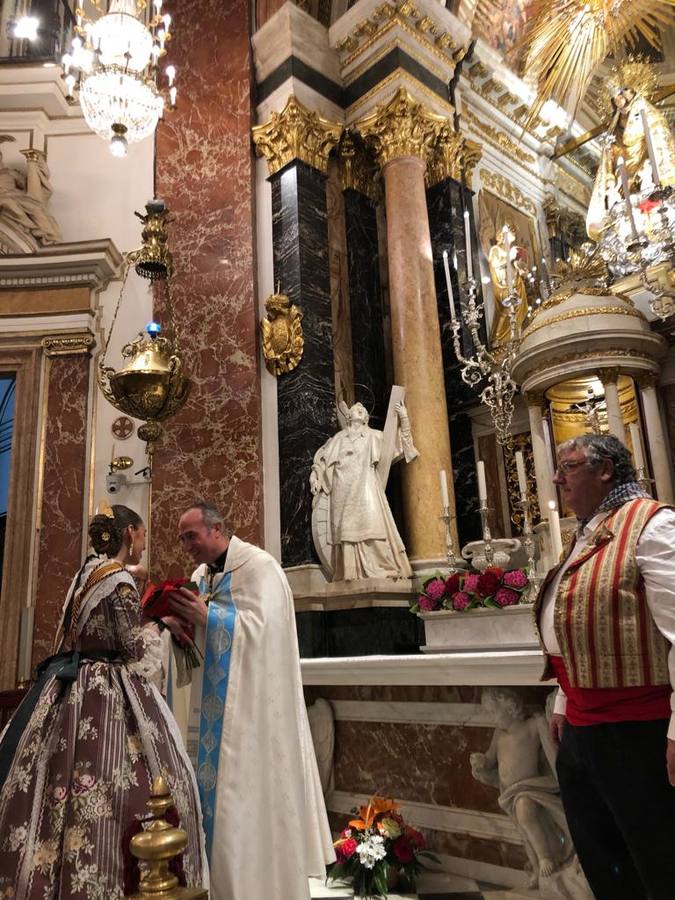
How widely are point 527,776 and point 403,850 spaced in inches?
30.4

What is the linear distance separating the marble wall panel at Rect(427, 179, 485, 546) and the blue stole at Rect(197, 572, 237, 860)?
4482 mm

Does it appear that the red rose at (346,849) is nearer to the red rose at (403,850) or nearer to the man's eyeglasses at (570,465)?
the red rose at (403,850)

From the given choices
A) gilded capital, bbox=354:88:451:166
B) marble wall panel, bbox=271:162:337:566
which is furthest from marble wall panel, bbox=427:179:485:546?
marble wall panel, bbox=271:162:337:566

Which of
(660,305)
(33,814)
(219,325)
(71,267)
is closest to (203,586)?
(33,814)

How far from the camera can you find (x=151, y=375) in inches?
264

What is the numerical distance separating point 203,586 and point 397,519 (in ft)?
12.2

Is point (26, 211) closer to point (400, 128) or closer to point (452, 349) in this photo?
point (400, 128)

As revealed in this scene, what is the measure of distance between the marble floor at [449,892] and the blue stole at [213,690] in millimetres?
1302

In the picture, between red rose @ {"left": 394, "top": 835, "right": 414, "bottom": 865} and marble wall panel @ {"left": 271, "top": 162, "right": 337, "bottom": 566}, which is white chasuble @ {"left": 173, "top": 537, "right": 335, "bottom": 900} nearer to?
red rose @ {"left": 394, "top": 835, "right": 414, "bottom": 865}

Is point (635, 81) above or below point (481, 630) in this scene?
above

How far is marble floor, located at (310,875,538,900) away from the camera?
11.4ft

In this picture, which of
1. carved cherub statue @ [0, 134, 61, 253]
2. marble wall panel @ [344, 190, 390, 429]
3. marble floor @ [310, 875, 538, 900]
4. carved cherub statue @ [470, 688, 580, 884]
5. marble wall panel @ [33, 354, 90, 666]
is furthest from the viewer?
carved cherub statue @ [0, 134, 61, 253]

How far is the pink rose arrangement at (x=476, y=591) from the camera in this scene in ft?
14.0

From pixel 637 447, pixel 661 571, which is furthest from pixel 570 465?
pixel 637 447
